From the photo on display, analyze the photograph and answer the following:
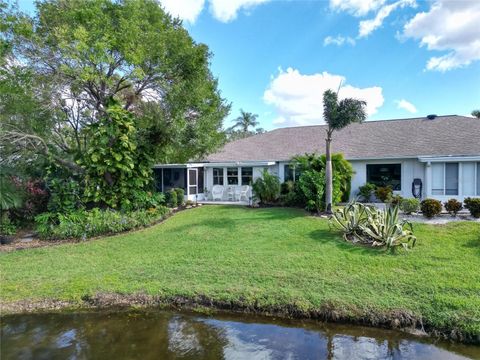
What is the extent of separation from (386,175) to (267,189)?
674 centimetres

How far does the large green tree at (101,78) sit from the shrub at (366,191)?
8.12 metres

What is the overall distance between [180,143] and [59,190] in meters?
5.73

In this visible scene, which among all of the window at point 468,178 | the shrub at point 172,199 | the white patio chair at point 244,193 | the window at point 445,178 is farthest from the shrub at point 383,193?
the shrub at point 172,199

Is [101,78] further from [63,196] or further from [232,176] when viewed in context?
[232,176]

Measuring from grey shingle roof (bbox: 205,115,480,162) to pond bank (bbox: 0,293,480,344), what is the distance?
12.4 m

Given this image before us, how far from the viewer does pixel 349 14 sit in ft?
43.3

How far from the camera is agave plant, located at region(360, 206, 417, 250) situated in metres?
8.97

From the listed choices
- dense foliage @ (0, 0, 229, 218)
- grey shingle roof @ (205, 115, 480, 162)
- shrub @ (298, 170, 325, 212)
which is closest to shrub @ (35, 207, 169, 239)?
dense foliage @ (0, 0, 229, 218)

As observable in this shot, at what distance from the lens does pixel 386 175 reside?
17328 mm

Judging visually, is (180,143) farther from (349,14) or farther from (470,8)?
(470,8)

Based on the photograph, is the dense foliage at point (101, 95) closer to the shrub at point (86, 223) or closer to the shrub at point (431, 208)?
the shrub at point (86, 223)

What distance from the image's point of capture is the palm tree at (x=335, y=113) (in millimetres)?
12656

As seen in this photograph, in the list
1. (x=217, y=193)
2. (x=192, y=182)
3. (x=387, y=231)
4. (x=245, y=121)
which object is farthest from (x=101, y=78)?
(x=245, y=121)

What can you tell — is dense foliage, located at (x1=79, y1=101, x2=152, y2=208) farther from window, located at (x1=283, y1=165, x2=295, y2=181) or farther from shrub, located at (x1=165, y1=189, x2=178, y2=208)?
window, located at (x1=283, y1=165, x2=295, y2=181)
